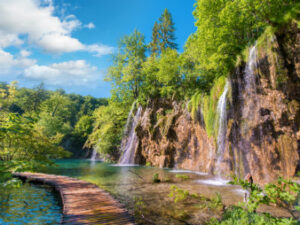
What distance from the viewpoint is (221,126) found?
44.7 feet

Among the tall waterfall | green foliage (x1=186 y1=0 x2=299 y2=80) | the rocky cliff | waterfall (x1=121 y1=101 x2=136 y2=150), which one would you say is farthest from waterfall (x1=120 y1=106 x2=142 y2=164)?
green foliage (x1=186 y1=0 x2=299 y2=80)

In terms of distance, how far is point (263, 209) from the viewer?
6645 mm

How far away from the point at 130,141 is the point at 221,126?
15.3 m

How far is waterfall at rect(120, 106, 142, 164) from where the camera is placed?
25.4m

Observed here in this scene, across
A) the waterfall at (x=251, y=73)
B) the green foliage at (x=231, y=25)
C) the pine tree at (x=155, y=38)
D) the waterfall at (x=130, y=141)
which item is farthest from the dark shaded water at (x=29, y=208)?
the pine tree at (x=155, y=38)

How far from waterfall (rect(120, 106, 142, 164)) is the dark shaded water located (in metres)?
15.7

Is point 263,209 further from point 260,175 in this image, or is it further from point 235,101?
point 235,101

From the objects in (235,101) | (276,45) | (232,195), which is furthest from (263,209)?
(276,45)

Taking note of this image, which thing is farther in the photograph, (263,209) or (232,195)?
(232,195)

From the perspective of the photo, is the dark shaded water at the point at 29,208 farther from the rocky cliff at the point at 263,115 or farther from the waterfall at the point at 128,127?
the waterfall at the point at 128,127

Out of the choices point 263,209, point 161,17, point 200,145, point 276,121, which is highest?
point 161,17

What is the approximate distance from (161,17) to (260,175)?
3657 cm

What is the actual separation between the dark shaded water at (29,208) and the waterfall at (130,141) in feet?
51.6

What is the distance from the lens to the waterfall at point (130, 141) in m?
25.4
